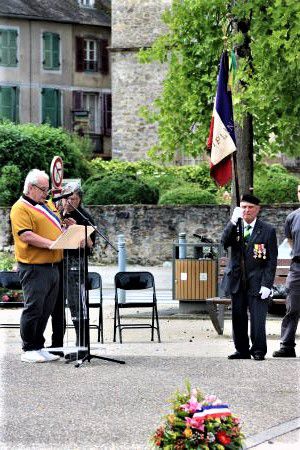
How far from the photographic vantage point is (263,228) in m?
15.8

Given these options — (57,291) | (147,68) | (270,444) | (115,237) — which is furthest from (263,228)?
(147,68)

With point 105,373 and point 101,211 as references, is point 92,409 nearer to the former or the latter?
point 105,373

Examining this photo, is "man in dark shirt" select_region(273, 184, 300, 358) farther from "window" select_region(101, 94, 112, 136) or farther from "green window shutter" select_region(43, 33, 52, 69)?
"green window shutter" select_region(43, 33, 52, 69)

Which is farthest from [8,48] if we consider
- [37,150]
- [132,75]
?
[37,150]

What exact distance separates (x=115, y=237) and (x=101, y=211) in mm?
824

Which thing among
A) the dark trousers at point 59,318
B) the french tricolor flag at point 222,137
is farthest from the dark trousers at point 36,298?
the french tricolor flag at point 222,137

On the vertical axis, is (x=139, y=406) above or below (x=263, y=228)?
below

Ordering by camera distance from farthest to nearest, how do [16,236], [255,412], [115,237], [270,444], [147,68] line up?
[147,68] → [115,237] → [16,236] → [255,412] → [270,444]

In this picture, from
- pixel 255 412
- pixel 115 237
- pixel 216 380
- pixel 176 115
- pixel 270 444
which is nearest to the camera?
pixel 270 444

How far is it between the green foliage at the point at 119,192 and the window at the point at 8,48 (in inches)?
823

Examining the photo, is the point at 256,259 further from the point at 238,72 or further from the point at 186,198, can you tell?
the point at 186,198

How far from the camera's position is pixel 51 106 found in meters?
64.8

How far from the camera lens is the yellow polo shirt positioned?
597 inches

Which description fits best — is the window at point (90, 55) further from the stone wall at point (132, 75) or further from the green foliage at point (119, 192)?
the green foliage at point (119, 192)
